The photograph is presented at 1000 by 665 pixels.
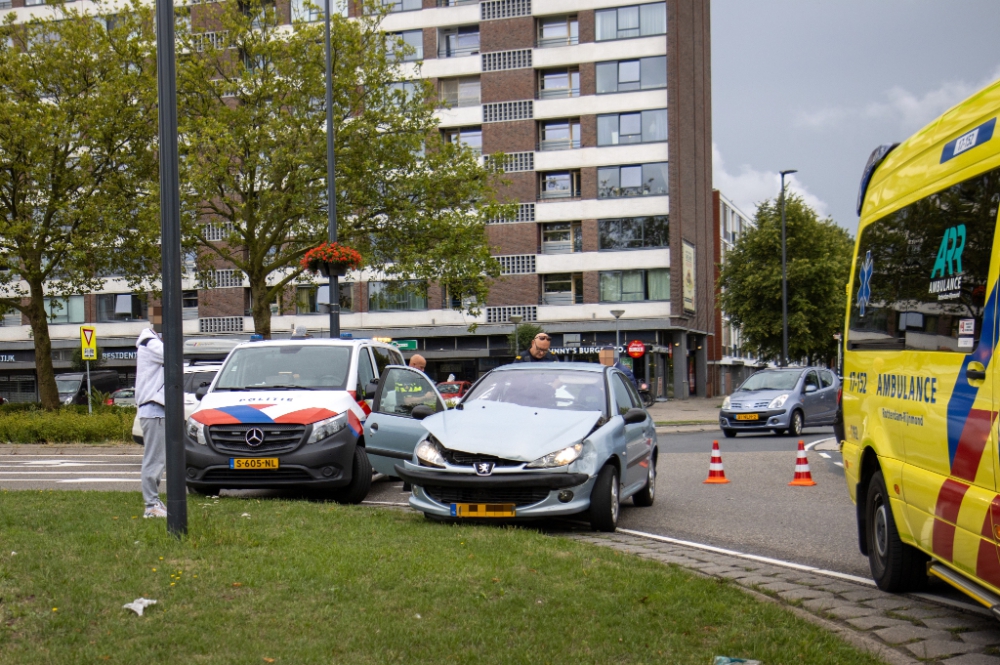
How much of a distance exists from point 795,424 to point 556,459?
58.9 ft

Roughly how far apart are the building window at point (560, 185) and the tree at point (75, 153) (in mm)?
26705

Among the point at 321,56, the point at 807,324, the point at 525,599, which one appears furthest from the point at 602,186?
the point at 525,599

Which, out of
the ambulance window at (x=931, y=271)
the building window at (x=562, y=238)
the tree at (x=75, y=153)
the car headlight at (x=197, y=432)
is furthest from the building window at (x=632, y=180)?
the ambulance window at (x=931, y=271)

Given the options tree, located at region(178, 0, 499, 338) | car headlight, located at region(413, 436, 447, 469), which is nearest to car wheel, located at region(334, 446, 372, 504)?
car headlight, located at region(413, 436, 447, 469)

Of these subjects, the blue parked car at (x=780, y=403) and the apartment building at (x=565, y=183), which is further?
the apartment building at (x=565, y=183)

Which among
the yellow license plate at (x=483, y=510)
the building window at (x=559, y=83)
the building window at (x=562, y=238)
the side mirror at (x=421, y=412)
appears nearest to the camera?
the yellow license plate at (x=483, y=510)

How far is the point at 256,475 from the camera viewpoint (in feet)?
37.6

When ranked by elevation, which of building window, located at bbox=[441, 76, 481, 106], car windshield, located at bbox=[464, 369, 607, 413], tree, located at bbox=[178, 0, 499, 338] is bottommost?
car windshield, located at bbox=[464, 369, 607, 413]

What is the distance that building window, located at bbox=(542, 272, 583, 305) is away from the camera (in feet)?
173

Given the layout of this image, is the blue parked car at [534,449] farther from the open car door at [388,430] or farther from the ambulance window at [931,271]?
the ambulance window at [931,271]

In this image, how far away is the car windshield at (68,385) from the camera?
134 feet

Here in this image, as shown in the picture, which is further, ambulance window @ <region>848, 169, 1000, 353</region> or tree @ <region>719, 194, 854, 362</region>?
tree @ <region>719, 194, 854, 362</region>

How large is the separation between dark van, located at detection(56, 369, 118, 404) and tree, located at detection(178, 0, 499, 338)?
13265mm

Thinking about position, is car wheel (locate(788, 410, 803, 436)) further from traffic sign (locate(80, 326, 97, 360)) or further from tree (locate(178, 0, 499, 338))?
traffic sign (locate(80, 326, 97, 360))
